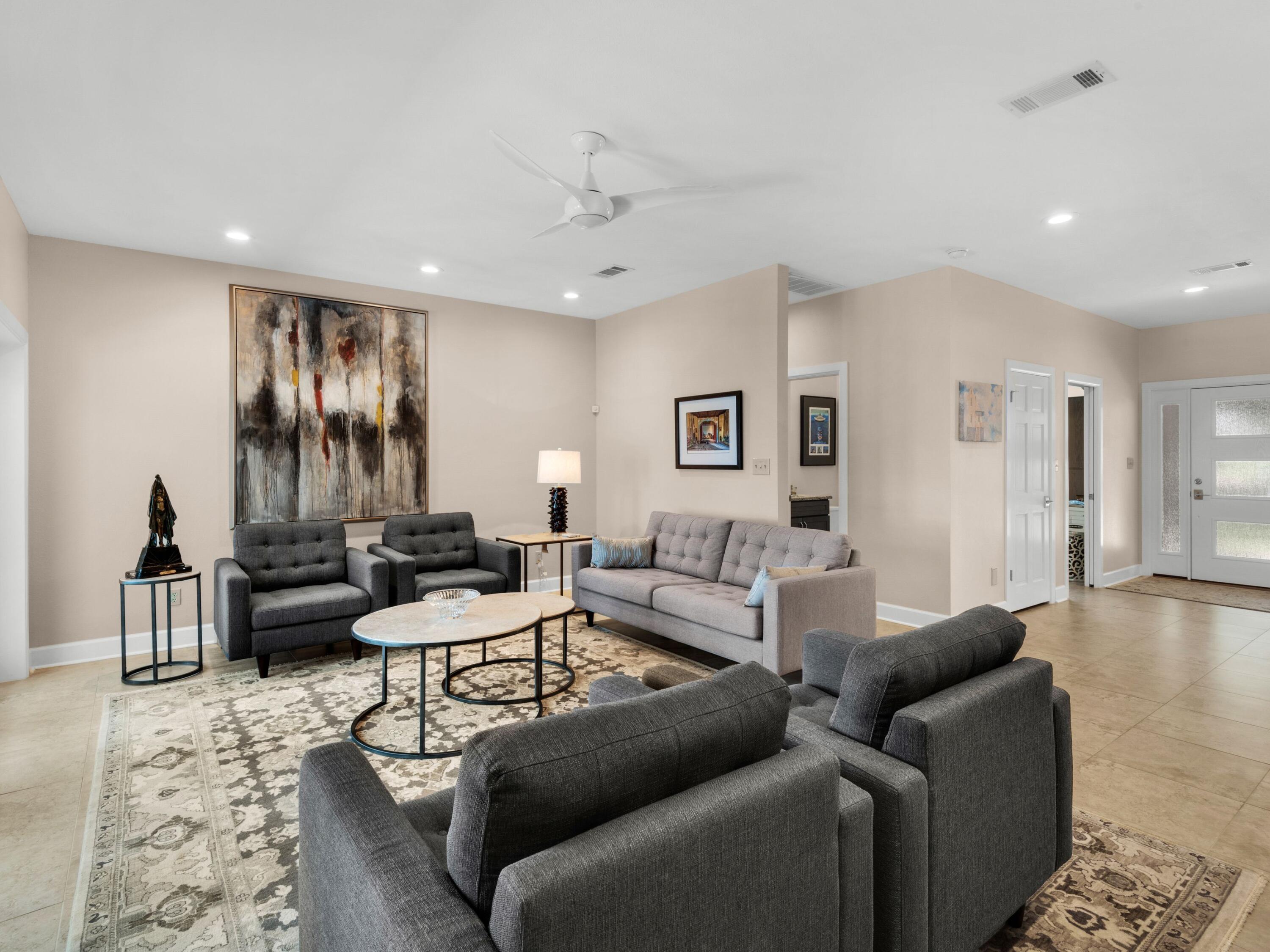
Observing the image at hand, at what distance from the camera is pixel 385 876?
1069 millimetres

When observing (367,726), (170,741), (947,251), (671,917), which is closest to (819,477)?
(947,251)

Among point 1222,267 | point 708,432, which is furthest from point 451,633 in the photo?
point 1222,267

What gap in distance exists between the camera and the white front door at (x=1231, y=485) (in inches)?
259

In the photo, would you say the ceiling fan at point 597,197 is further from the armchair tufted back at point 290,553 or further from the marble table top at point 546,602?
the armchair tufted back at point 290,553

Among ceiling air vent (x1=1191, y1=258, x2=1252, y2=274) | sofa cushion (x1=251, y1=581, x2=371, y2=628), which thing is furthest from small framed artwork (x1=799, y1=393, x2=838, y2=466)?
sofa cushion (x1=251, y1=581, x2=371, y2=628)

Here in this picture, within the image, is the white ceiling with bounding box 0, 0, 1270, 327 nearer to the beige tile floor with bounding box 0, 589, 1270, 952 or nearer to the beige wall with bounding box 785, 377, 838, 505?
the beige wall with bounding box 785, 377, 838, 505

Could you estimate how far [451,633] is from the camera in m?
3.04

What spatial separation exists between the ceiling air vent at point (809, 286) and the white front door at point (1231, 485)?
4.42m

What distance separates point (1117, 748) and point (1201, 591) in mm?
4830

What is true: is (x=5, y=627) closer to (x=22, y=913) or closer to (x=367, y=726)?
(x=367, y=726)

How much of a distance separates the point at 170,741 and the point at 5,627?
5.95ft

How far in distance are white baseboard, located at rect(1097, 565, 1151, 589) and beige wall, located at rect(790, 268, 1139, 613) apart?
2192 millimetres

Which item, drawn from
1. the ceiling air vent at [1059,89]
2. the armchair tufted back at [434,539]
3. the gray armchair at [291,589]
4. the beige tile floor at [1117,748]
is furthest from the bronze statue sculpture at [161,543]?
the ceiling air vent at [1059,89]

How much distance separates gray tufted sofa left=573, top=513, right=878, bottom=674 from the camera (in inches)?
143
